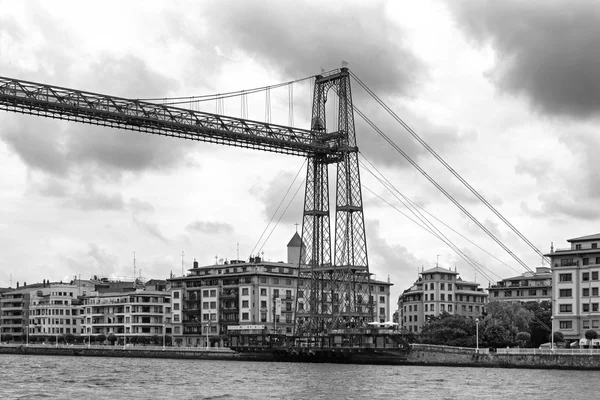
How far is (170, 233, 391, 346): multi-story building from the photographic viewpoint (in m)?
154

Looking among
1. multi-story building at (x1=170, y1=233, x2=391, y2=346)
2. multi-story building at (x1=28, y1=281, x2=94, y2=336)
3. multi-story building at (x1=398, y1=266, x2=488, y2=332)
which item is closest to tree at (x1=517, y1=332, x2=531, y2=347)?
multi-story building at (x1=170, y1=233, x2=391, y2=346)

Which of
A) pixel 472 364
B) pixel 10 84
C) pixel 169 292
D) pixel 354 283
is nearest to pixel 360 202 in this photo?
pixel 354 283

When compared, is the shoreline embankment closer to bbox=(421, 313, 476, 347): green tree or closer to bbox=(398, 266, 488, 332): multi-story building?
bbox=(421, 313, 476, 347): green tree

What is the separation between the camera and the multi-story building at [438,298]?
7018 inches

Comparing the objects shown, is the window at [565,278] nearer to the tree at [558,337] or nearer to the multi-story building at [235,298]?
the tree at [558,337]

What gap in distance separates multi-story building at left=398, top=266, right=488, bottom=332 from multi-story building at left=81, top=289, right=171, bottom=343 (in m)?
45.0

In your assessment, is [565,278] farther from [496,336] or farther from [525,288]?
[525,288]

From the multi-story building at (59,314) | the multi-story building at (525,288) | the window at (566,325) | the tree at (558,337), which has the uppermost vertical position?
the multi-story building at (525,288)

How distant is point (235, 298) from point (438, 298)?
42.1 metres

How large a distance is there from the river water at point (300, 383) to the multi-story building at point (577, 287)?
20851mm

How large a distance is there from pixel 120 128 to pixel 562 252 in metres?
52.7

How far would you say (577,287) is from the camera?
112 m

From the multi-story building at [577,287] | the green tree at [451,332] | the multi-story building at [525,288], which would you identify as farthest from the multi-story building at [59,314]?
the multi-story building at [577,287]

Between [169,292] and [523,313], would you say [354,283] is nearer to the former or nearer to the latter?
[523,313]
